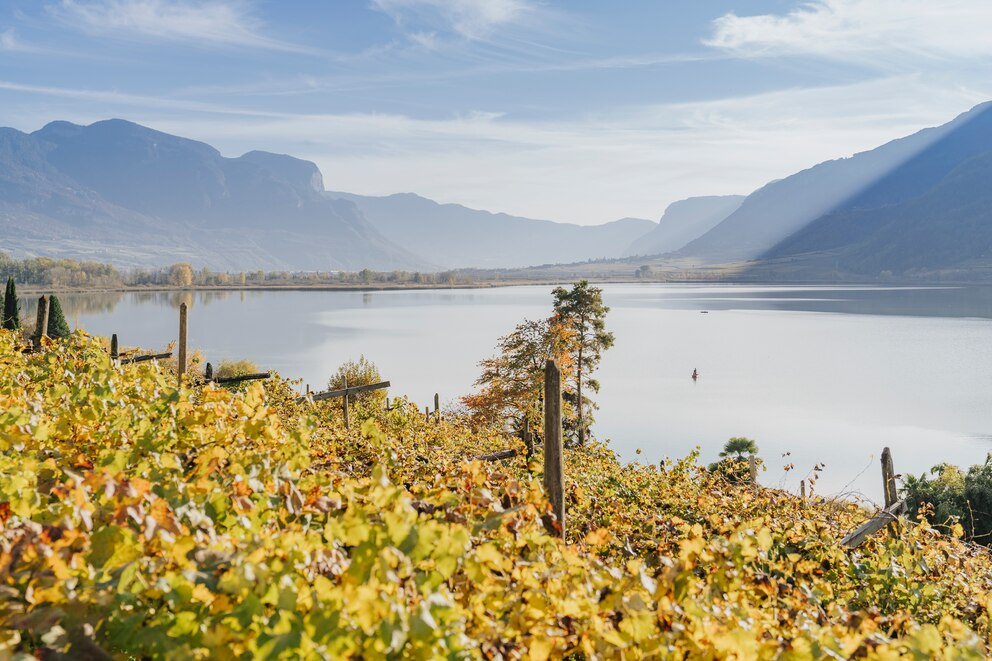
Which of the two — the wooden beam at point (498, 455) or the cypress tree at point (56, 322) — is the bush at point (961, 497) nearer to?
the wooden beam at point (498, 455)

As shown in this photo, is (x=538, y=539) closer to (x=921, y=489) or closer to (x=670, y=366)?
(x=921, y=489)

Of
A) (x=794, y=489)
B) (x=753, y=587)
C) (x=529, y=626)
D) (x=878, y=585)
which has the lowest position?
(x=794, y=489)

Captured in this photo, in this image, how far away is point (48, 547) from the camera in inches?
95.6

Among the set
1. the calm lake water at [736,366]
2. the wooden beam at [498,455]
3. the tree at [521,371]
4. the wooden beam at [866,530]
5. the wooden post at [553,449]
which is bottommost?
the calm lake water at [736,366]

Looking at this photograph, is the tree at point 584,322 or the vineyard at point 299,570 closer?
the vineyard at point 299,570

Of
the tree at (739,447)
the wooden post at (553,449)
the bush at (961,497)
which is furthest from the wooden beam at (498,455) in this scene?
the tree at (739,447)

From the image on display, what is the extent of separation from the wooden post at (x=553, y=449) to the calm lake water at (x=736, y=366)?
7.18m

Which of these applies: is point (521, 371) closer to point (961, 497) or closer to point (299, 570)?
point (961, 497)

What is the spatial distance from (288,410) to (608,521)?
18.3 feet

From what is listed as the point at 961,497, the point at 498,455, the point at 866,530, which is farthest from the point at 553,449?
the point at 961,497

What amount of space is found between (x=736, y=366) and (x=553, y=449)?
58994 millimetres

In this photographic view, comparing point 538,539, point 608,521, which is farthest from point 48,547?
point 608,521

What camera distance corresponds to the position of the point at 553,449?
19.6 feet

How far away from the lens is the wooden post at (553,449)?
5.90 metres
